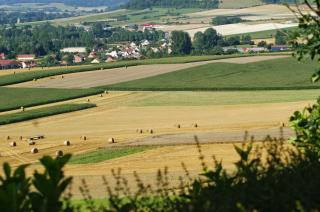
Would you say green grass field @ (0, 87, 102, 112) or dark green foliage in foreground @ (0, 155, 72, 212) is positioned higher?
dark green foliage in foreground @ (0, 155, 72, 212)

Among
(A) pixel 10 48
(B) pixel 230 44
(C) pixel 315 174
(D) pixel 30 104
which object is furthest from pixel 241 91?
(A) pixel 10 48

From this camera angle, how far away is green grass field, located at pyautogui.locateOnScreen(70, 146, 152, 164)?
3522 cm

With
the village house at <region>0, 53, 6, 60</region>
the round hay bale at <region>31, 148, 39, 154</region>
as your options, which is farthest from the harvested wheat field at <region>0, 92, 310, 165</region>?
the village house at <region>0, 53, 6, 60</region>

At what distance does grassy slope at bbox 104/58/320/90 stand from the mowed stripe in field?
364 centimetres

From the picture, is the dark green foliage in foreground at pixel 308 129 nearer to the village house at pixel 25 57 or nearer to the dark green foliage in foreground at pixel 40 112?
the dark green foliage in foreground at pixel 40 112

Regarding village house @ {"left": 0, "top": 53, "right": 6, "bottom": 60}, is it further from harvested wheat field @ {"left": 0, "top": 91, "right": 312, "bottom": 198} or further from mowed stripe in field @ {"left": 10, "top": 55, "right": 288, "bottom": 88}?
harvested wheat field @ {"left": 0, "top": 91, "right": 312, "bottom": 198}

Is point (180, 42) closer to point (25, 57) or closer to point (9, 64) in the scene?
point (25, 57)

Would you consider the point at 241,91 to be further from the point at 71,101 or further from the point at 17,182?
the point at 17,182

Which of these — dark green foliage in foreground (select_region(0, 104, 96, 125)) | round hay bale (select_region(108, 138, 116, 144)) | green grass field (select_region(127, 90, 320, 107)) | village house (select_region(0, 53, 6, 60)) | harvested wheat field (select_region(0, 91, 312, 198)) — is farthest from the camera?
village house (select_region(0, 53, 6, 60))

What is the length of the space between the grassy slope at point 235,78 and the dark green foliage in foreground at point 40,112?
15869 mm

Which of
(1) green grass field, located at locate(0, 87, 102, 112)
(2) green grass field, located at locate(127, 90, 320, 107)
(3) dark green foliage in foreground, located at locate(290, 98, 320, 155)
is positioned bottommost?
(1) green grass field, located at locate(0, 87, 102, 112)

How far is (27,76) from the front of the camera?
322 feet

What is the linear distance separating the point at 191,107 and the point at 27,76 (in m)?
39.6

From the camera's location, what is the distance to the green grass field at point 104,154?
35.2 m
